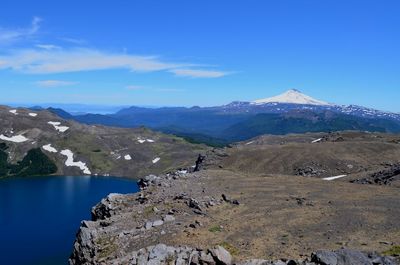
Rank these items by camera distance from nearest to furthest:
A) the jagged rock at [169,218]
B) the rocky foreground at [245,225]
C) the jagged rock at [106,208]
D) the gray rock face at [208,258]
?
1. the gray rock face at [208,258]
2. the rocky foreground at [245,225]
3. the jagged rock at [169,218]
4. the jagged rock at [106,208]

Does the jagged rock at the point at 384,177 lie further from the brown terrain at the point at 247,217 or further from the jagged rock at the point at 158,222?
the jagged rock at the point at 158,222

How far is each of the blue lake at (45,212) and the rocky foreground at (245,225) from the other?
39.6 m

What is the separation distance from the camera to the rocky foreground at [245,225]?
3080 cm

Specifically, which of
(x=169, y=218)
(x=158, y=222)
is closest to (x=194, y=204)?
→ (x=169, y=218)

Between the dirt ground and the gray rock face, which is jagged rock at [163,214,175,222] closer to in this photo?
the dirt ground

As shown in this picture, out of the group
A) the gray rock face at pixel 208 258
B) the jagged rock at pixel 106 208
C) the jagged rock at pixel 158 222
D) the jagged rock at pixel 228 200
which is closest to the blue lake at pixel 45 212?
the jagged rock at pixel 106 208

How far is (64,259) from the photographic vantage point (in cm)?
8031

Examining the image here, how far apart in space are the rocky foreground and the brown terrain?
0.08 m

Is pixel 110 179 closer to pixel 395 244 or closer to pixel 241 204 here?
pixel 241 204

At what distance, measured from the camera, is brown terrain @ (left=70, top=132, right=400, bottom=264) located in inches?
1302

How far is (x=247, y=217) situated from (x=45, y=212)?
92.8m

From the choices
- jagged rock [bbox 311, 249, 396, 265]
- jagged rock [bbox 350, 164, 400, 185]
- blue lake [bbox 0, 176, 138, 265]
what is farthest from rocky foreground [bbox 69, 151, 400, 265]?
blue lake [bbox 0, 176, 138, 265]

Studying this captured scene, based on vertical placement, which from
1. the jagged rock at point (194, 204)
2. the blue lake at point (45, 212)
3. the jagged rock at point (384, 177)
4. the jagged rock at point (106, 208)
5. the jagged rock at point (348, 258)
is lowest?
the blue lake at point (45, 212)

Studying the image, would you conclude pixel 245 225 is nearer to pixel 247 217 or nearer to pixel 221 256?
pixel 247 217
